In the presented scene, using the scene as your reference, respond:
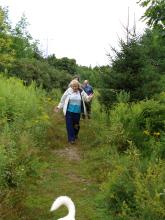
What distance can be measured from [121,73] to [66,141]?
2.44 meters

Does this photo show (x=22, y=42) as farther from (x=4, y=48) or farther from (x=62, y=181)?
(x=62, y=181)

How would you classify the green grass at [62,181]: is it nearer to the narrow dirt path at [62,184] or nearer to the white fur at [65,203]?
the narrow dirt path at [62,184]

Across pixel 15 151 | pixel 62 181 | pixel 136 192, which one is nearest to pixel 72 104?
pixel 62 181

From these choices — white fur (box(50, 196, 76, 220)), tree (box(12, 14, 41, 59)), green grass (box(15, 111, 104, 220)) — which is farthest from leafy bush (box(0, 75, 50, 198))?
tree (box(12, 14, 41, 59))

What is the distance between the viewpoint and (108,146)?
1029cm

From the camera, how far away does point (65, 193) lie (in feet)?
26.5

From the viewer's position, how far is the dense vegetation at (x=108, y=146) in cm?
617

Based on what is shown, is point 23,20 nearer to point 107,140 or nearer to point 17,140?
point 107,140

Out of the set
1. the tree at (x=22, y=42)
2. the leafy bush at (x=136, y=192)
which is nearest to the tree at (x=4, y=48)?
the tree at (x=22, y=42)

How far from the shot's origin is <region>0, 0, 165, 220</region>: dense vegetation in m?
6.17

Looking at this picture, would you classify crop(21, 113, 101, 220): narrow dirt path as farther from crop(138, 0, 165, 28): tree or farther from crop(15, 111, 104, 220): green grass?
crop(138, 0, 165, 28): tree

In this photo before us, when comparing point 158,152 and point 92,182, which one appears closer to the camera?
point 158,152

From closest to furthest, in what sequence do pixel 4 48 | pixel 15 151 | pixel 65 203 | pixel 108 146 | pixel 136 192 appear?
pixel 65 203 < pixel 136 192 < pixel 15 151 < pixel 108 146 < pixel 4 48

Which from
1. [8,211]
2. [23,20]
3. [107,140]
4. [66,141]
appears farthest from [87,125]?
[23,20]
